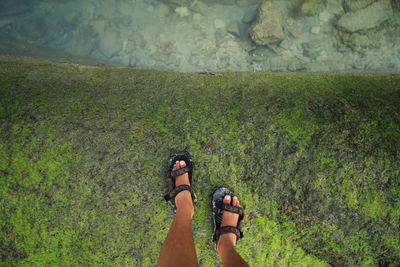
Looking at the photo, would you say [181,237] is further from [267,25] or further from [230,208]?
[267,25]

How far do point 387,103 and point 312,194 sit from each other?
148cm

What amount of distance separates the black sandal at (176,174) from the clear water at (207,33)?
548 cm

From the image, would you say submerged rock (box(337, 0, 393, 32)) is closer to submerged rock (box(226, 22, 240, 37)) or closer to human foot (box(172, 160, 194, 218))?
submerged rock (box(226, 22, 240, 37))

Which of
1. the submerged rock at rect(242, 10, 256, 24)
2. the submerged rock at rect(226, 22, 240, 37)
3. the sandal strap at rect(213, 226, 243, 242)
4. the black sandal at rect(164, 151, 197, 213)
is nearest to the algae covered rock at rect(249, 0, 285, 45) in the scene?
the submerged rock at rect(242, 10, 256, 24)

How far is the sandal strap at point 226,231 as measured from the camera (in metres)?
2.39

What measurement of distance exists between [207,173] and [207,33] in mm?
6831

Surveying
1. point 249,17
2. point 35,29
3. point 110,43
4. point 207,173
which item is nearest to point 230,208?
point 207,173

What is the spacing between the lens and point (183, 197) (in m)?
2.51

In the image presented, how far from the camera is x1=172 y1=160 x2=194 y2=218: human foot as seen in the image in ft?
8.09

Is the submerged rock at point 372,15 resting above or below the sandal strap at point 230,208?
above

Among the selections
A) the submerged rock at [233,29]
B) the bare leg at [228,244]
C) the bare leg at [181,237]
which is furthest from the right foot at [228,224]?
the submerged rock at [233,29]

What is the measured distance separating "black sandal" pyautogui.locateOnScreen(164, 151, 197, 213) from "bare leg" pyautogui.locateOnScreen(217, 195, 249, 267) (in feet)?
1.36

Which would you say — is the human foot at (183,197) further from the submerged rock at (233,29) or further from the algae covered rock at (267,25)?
the submerged rock at (233,29)

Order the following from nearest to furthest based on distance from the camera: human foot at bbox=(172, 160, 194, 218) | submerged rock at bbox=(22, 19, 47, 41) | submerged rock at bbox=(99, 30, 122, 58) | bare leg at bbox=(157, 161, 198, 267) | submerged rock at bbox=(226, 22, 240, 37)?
bare leg at bbox=(157, 161, 198, 267), human foot at bbox=(172, 160, 194, 218), submerged rock at bbox=(226, 22, 240, 37), submerged rock at bbox=(99, 30, 122, 58), submerged rock at bbox=(22, 19, 47, 41)
